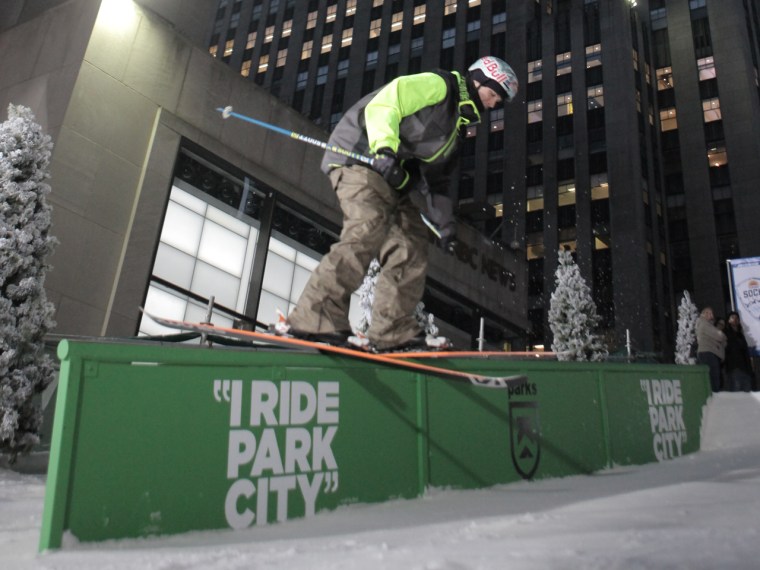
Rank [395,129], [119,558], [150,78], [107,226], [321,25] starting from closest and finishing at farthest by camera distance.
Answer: [119,558], [395,129], [107,226], [150,78], [321,25]

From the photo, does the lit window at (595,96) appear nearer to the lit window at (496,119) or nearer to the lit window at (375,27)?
the lit window at (496,119)

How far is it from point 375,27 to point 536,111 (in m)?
21.7

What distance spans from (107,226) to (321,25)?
66564 millimetres

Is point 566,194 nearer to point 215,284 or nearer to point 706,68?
point 706,68

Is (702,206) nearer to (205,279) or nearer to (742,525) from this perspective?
(205,279)

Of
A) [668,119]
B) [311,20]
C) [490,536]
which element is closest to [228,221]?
[490,536]

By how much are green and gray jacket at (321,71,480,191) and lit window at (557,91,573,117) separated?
57466 millimetres

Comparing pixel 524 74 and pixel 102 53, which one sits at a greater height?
pixel 524 74

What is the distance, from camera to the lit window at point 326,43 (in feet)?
226

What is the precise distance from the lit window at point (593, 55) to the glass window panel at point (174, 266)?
54.8 metres

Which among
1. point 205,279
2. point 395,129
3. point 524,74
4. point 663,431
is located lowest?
point 663,431

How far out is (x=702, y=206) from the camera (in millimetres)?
55656

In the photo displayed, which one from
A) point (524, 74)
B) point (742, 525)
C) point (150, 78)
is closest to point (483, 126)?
point (524, 74)

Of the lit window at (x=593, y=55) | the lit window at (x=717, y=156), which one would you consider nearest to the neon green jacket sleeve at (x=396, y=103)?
the lit window at (x=593, y=55)
